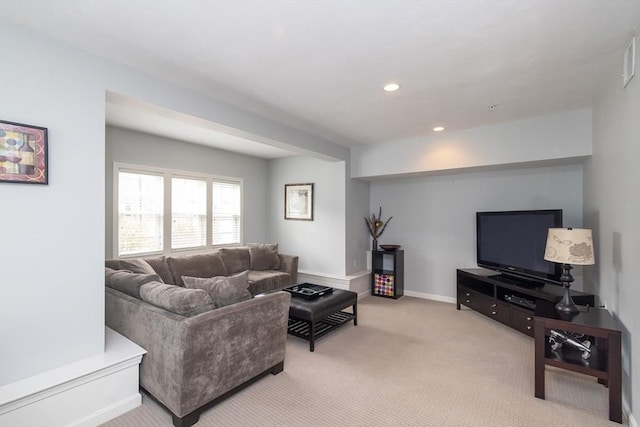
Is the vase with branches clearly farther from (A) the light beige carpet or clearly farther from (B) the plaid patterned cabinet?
(A) the light beige carpet

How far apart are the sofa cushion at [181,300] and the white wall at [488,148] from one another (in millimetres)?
3537

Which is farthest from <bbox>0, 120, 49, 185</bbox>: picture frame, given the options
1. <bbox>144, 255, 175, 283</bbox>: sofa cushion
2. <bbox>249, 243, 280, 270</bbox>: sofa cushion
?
<bbox>249, 243, 280, 270</bbox>: sofa cushion

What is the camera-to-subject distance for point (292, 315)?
11.3ft

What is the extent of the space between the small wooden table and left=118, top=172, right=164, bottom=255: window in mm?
4877

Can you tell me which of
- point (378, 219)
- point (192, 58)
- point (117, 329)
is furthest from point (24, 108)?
point (378, 219)

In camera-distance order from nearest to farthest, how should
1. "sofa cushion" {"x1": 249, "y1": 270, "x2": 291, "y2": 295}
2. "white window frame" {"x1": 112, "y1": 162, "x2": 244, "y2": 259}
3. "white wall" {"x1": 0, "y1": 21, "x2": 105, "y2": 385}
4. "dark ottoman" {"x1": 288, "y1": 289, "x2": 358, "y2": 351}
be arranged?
"white wall" {"x1": 0, "y1": 21, "x2": 105, "y2": 385}, "dark ottoman" {"x1": 288, "y1": 289, "x2": 358, "y2": 351}, "white window frame" {"x1": 112, "y1": 162, "x2": 244, "y2": 259}, "sofa cushion" {"x1": 249, "y1": 270, "x2": 291, "y2": 295}

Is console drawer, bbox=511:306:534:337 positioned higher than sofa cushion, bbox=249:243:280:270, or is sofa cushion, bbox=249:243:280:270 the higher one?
sofa cushion, bbox=249:243:280:270

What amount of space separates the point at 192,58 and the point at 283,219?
4.16 m

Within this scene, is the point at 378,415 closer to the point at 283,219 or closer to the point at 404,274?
the point at 404,274

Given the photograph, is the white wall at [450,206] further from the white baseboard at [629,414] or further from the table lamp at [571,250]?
the white baseboard at [629,414]

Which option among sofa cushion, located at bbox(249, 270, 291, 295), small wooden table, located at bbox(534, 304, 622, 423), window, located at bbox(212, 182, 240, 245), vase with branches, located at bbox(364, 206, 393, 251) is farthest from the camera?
vase with branches, located at bbox(364, 206, 393, 251)

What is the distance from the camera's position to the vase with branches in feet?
18.9

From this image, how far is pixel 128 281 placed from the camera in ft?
8.95

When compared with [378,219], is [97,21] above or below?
above
